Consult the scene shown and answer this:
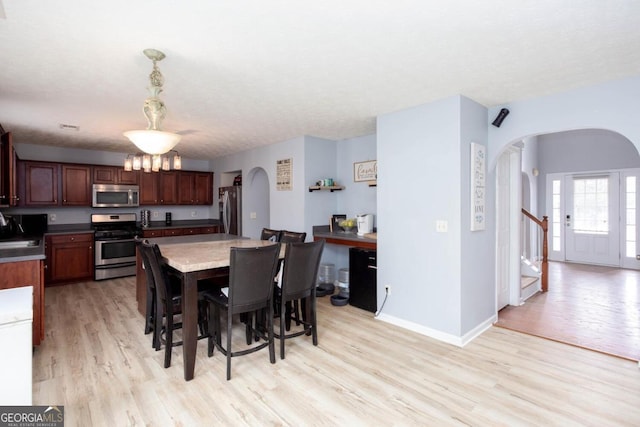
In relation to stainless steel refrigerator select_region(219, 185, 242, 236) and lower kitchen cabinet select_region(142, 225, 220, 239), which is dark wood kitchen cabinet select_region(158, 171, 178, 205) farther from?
Answer: stainless steel refrigerator select_region(219, 185, 242, 236)

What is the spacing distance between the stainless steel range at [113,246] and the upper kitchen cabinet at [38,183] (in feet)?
2.24

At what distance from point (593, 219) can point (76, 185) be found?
387 inches

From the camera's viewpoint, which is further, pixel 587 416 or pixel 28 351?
pixel 587 416

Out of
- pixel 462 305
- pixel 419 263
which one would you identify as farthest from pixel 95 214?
pixel 462 305

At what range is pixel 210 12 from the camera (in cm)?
169

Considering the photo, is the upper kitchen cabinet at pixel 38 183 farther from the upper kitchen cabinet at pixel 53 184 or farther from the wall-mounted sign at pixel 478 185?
the wall-mounted sign at pixel 478 185

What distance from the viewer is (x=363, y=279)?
396 centimetres

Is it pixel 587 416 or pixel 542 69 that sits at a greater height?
pixel 542 69

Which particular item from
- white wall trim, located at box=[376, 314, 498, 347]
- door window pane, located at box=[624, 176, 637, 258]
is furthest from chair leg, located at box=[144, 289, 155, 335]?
door window pane, located at box=[624, 176, 637, 258]

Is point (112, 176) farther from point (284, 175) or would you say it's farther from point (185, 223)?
point (284, 175)

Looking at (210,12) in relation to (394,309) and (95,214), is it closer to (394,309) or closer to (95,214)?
(394,309)

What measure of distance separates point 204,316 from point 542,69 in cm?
347

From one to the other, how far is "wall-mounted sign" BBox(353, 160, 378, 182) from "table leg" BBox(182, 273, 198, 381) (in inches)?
118

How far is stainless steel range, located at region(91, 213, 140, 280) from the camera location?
5.34m
